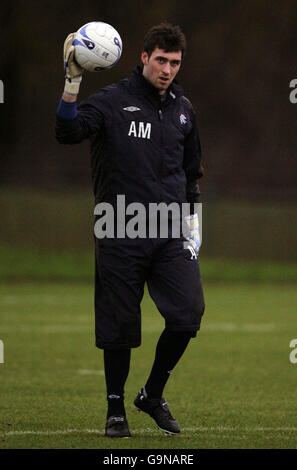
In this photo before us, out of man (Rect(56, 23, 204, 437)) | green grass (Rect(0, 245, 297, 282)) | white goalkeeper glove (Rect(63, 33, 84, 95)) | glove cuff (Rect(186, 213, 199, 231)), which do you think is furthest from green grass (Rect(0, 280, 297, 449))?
green grass (Rect(0, 245, 297, 282))

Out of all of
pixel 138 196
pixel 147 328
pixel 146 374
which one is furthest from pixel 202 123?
pixel 138 196

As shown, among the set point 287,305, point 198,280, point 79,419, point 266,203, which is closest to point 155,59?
point 198,280

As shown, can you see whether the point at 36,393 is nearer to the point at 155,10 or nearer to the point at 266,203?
the point at 266,203

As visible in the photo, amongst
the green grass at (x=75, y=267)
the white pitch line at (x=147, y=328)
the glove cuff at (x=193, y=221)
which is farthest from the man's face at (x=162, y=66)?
the green grass at (x=75, y=267)

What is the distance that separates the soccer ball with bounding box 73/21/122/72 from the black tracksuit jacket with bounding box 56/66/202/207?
0.24 meters

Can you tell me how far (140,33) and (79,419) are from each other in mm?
18108

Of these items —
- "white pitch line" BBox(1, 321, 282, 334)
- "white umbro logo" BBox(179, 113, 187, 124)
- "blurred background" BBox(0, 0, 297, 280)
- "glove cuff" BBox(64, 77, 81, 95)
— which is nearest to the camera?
"glove cuff" BBox(64, 77, 81, 95)

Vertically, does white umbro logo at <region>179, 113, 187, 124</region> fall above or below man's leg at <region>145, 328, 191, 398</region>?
above

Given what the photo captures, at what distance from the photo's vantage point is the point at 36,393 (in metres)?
8.12

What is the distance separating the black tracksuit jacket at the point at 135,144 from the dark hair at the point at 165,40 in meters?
0.21

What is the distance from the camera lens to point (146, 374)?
9.24 metres

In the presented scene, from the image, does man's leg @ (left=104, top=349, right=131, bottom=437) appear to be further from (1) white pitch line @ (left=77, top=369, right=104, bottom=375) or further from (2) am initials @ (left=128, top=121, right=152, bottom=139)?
(1) white pitch line @ (left=77, top=369, right=104, bottom=375)

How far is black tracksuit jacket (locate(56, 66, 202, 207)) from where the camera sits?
20.4 ft

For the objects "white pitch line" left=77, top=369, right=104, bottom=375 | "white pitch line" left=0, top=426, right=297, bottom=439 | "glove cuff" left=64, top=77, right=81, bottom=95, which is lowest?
"white pitch line" left=77, top=369, right=104, bottom=375
